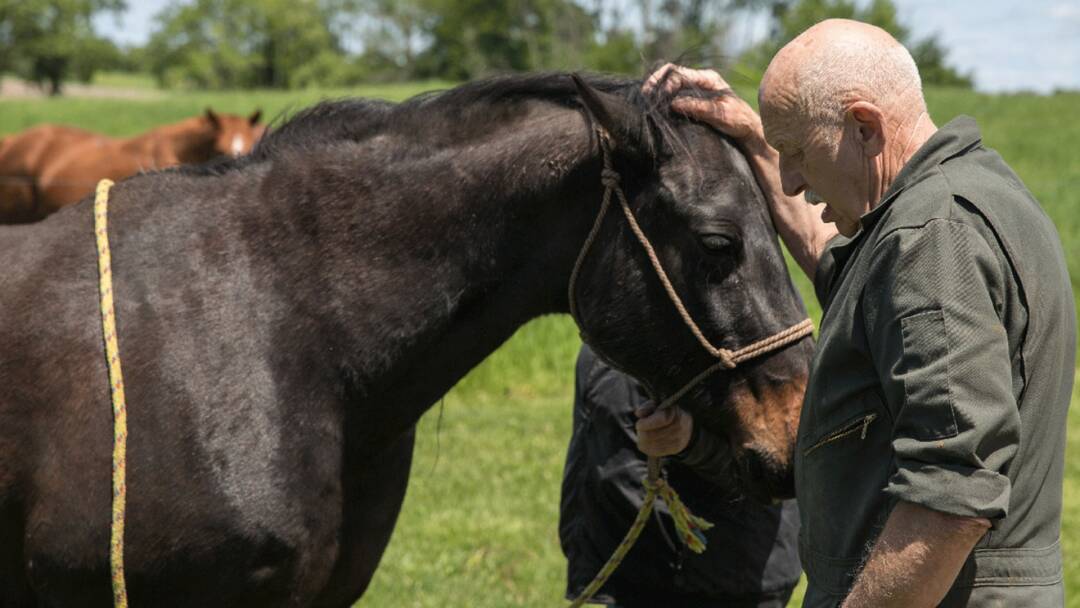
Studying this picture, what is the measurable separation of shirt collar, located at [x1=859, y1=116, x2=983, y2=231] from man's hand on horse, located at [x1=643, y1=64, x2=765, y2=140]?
2.60ft

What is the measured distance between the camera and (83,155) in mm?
13477

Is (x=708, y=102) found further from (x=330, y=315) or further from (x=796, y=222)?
(x=330, y=315)

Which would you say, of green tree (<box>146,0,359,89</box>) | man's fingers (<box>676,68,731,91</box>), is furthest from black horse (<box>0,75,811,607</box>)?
green tree (<box>146,0,359,89</box>)

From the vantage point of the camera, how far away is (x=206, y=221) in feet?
9.24

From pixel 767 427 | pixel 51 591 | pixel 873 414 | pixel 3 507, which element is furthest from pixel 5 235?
pixel 873 414

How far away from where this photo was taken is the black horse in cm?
257

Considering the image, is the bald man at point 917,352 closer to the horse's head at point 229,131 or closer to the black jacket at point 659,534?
the black jacket at point 659,534

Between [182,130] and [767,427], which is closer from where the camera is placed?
[767,427]

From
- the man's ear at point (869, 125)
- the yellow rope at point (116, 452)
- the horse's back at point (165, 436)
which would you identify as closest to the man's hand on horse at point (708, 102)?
the man's ear at point (869, 125)

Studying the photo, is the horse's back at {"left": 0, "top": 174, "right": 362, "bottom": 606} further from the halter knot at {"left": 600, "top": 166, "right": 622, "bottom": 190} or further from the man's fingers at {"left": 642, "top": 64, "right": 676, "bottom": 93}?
the man's fingers at {"left": 642, "top": 64, "right": 676, "bottom": 93}

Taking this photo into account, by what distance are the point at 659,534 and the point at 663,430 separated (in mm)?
580

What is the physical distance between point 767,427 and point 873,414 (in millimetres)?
788

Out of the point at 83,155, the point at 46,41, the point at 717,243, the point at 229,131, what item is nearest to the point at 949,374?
the point at 717,243

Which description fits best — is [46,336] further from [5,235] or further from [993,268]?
[993,268]
